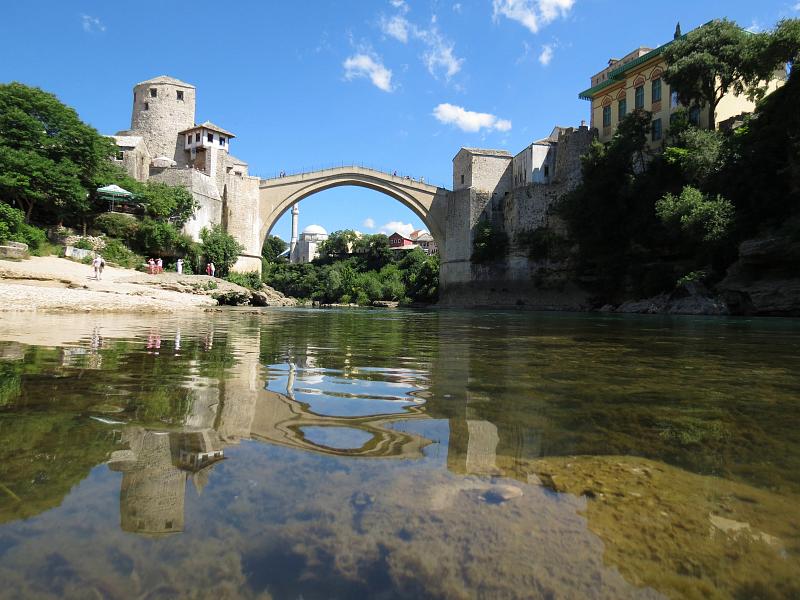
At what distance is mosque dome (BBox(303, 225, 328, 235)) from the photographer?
280 ft

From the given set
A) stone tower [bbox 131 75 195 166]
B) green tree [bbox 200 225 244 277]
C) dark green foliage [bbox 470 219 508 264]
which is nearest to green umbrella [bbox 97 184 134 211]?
green tree [bbox 200 225 244 277]

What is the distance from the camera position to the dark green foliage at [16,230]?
16.1 metres

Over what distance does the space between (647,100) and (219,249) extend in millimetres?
24645

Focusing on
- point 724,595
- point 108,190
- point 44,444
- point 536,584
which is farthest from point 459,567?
point 108,190

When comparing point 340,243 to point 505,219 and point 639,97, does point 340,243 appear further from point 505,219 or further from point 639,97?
point 639,97

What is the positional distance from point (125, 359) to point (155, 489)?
233cm

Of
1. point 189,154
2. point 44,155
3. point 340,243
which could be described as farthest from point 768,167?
point 340,243

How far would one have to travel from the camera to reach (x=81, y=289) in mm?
11727

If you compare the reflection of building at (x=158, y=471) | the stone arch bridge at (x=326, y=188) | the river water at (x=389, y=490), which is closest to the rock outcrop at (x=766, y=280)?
the river water at (x=389, y=490)

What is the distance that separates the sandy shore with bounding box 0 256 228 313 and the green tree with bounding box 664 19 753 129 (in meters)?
21.1

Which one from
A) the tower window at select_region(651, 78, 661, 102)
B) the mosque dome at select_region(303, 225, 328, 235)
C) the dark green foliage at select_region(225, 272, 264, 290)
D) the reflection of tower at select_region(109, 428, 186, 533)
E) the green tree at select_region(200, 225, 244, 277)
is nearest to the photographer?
the reflection of tower at select_region(109, 428, 186, 533)

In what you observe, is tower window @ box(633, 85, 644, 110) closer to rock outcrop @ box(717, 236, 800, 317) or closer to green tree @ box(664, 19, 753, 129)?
green tree @ box(664, 19, 753, 129)

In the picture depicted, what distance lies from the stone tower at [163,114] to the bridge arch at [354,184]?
6.39 meters

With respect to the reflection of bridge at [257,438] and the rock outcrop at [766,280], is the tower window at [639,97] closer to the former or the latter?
the rock outcrop at [766,280]
